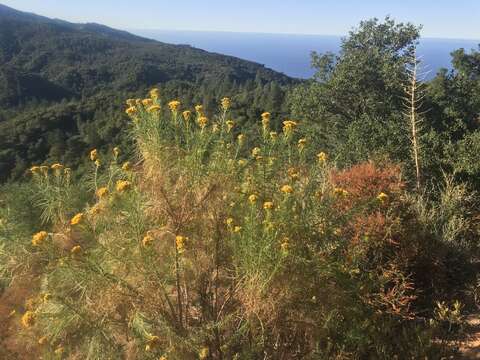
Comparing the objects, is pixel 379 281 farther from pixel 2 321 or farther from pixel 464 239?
pixel 2 321

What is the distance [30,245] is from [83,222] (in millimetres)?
404

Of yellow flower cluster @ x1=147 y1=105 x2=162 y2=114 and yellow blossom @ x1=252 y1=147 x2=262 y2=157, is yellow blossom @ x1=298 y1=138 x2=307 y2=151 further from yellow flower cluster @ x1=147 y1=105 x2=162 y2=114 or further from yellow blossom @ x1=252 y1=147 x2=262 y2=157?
yellow flower cluster @ x1=147 y1=105 x2=162 y2=114

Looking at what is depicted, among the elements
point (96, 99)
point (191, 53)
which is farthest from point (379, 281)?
point (191, 53)

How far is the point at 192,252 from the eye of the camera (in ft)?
9.94

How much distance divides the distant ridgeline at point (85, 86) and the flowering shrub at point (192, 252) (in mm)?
711

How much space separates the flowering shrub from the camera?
2.56 metres

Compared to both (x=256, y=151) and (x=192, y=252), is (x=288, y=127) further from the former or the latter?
(x=192, y=252)

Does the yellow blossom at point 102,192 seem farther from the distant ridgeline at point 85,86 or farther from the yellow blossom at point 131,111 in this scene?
the distant ridgeline at point 85,86

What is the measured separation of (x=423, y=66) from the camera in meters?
7.68

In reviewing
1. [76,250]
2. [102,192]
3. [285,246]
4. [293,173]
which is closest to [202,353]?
[285,246]

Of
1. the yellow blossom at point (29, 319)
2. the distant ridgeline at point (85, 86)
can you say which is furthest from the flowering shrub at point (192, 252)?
the distant ridgeline at point (85, 86)

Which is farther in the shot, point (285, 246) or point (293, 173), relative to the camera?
point (293, 173)

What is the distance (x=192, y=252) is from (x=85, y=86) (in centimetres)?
10510

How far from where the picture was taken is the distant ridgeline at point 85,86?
119ft
